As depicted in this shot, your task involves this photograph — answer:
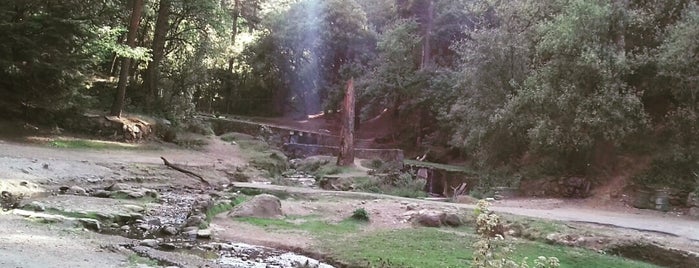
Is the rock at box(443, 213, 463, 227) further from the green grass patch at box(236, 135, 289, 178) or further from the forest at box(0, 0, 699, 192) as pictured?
the green grass patch at box(236, 135, 289, 178)

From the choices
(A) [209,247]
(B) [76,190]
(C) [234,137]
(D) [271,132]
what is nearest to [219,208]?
(B) [76,190]

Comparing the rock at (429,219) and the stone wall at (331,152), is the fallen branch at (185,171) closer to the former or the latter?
the rock at (429,219)

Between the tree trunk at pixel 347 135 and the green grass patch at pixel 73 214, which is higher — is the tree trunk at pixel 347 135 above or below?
above

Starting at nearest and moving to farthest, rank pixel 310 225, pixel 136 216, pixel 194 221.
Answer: pixel 136 216 → pixel 194 221 → pixel 310 225

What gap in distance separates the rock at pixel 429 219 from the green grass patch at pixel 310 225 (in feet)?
4.24

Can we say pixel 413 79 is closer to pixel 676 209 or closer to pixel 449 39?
pixel 449 39

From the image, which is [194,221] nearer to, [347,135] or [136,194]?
[136,194]

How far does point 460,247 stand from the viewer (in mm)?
10102

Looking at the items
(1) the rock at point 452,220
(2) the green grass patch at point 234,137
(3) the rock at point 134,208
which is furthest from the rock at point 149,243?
(2) the green grass patch at point 234,137

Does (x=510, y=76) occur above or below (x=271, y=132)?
above

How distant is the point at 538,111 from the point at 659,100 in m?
3.87

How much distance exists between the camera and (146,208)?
1153 centimetres

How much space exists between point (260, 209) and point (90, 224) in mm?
4038

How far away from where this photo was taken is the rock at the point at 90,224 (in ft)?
29.9
